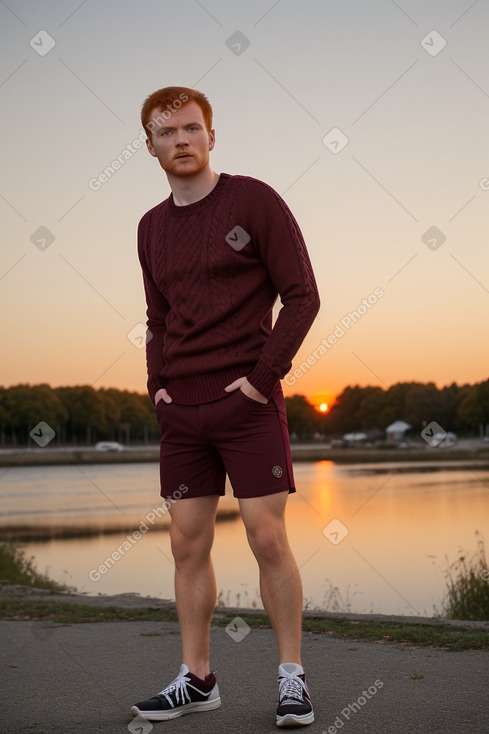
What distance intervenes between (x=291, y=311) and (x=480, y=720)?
1.58m

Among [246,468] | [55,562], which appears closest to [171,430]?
[246,468]

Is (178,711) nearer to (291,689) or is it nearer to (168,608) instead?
(291,689)

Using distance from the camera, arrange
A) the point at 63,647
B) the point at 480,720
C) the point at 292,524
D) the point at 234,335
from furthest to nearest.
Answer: the point at 292,524, the point at 63,647, the point at 234,335, the point at 480,720

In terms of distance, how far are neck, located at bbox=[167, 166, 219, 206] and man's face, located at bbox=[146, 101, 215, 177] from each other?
0.03 metres

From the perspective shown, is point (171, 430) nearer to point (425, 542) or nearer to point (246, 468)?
point (246, 468)

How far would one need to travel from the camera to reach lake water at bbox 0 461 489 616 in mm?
10469

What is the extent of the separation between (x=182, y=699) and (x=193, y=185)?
1.95 metres

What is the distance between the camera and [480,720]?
320 cm

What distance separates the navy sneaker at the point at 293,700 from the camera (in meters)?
3.16

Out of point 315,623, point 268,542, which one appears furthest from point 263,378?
point 315,623

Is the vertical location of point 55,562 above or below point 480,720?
below

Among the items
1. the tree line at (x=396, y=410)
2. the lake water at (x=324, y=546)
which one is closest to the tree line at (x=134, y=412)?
the tree line at (x=396, y=410)

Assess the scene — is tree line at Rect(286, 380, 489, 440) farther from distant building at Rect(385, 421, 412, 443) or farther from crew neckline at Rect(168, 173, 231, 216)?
crew neckline at Rect(168, 173, 231, 216)

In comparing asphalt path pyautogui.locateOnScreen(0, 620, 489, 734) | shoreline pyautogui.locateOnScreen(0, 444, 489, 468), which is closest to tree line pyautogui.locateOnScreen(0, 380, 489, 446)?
shoreline pyautogui.locateOnScreen(0, 444, 489, 468)
